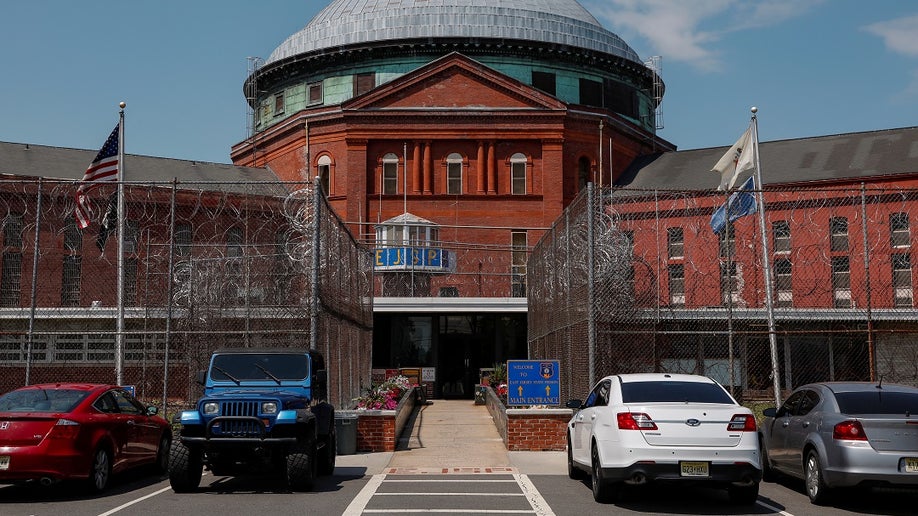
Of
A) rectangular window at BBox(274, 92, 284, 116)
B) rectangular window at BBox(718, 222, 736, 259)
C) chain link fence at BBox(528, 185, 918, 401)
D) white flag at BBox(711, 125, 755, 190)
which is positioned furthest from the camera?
rectangular window at BBox(274, 92, 284, 116)

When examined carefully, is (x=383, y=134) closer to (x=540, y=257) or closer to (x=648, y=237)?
(x=648, y=237)

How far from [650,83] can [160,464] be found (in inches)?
1922

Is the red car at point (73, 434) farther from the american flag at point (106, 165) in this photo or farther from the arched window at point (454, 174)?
the arched window at point (454, 174)

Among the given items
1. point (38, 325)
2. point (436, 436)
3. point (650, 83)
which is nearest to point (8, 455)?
point (436, 436)

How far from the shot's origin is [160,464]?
16406 mm

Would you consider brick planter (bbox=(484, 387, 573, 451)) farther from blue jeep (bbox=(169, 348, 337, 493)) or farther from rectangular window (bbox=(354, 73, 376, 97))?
rectangular window (bbox=(354, 73, 376, 97))

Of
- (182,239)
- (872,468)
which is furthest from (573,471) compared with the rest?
(182,239)

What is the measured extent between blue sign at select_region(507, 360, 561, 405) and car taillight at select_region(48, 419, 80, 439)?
29.1ft

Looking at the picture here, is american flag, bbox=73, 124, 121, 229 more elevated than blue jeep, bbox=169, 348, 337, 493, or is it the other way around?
american flag, bbox=73, 124, 121, 229

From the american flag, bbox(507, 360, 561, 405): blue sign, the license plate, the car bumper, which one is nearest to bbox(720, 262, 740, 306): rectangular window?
bbox(507, 360, 561, 405): blue sign

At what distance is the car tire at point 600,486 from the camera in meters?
12.7

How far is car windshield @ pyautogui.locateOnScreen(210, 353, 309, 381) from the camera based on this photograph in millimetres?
15062

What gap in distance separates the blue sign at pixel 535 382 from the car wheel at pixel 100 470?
816 centimetres

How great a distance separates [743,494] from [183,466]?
7209 mm
